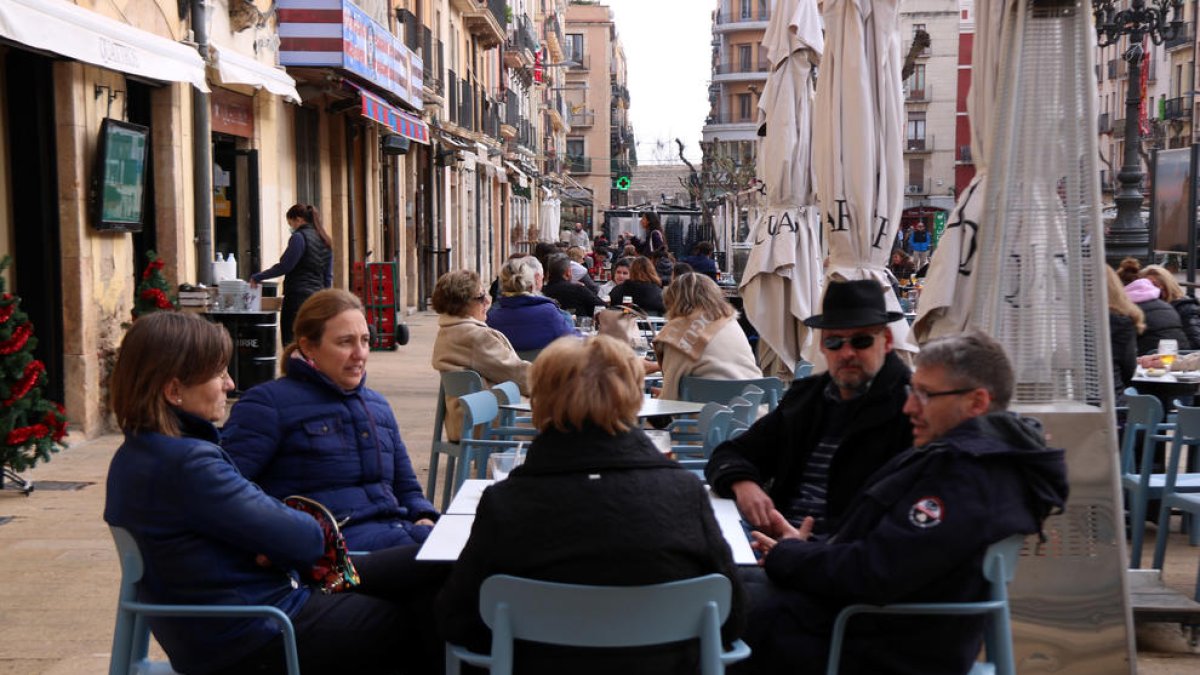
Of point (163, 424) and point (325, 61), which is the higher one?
point (325, 61)

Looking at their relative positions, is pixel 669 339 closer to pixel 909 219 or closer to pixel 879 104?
pixel 879 104

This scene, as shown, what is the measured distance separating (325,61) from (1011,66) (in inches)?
472

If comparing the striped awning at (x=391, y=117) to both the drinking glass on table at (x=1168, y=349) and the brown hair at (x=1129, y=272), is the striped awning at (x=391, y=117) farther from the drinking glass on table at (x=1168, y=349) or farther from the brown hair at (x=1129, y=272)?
the drinking glass on table at (x=1168, y=349)

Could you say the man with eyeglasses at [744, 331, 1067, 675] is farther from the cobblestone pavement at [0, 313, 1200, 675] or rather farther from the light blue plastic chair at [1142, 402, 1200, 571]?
the light blue plastic chair at [1142, 402, 1200, 571]

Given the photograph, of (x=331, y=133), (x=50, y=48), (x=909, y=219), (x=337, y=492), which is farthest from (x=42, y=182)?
(x=909, y=219)

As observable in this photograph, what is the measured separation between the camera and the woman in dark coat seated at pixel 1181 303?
912 cm

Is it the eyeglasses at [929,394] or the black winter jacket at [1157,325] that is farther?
the black winter jacket at [1157,325]

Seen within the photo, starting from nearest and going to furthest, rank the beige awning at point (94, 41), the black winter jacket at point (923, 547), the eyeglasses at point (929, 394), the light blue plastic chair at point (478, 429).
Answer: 1. the black winter jacket at point (923, 547)
2. the eyeglasses at point (929, 394)
3. the light blue plastic chair at point (478, 429)
4. the beige awning at point (94, 41)

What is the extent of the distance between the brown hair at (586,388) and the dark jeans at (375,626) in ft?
2.93

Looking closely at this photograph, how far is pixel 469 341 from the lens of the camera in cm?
755

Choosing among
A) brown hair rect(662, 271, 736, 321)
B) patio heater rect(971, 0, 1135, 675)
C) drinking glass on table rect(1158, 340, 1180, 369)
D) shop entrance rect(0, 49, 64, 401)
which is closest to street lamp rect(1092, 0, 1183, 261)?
drinking glass on table rect(1158, 340, 1180, 369)

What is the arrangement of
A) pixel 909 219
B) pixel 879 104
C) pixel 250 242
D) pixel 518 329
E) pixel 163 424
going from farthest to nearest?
pixel 909 219 → pixel 250 242 → pixel 518 329 → pixel 879 104 → pixel 163 424

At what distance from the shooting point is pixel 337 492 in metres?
4.29

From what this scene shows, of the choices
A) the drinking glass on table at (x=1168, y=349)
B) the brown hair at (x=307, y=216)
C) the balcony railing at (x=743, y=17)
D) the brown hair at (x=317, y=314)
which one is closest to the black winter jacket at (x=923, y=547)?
the brown hair at (x=317, y=314)
